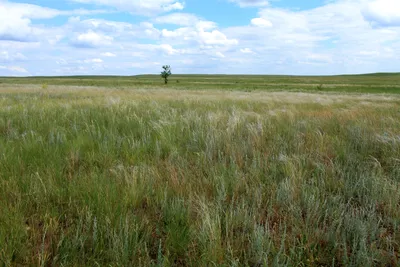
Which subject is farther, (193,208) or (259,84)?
(259,84)

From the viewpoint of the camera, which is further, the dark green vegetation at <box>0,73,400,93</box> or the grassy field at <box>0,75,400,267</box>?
the dark green vegetation at <box>0,73,400,93</box>

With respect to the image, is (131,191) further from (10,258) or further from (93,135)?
(93,135)

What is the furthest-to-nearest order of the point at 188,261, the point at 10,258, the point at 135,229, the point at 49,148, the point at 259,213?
the point at 49,148, the point at 259,213, the point at 135,229, the point at 188,261, the point at 10,258

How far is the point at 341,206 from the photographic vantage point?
2232 mm

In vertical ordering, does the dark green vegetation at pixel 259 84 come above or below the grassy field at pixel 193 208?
above

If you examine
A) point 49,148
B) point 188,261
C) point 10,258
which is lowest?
point 188,261

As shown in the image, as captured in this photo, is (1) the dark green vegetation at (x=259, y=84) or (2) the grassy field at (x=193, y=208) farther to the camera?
(1) the dark green vegetation at (x=259, y=84)

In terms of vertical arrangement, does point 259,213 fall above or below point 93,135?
Result: below

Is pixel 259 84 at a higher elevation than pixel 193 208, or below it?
higher

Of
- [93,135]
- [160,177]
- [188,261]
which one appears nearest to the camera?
[188,261]

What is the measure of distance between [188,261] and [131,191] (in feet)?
2.83

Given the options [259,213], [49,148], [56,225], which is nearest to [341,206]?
[259,213]

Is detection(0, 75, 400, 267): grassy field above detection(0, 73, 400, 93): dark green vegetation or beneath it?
beneath

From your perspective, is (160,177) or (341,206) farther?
(160,177)
